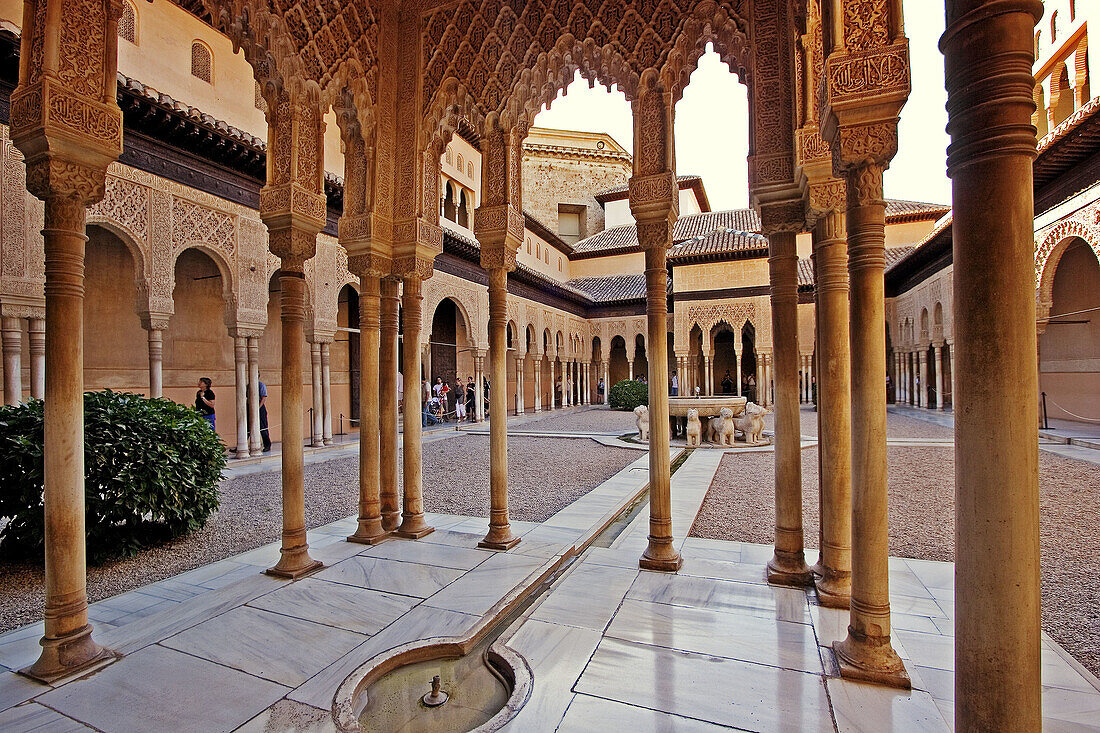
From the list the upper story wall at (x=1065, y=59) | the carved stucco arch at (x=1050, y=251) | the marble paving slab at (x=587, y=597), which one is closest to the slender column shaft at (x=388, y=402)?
the marble paving slab at (x=587, y=597)

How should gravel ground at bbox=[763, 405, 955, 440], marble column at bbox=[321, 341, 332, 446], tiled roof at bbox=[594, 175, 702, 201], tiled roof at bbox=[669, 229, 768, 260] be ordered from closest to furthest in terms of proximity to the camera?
marble column at bbox=[321, 341, 332, 446]
gravel ground at bbox=[763, 405, 955, 440]
tiled roof at bbox=[669, 229, 768, 260]
tiled roof at bbox=[594, 175, 702, 201]

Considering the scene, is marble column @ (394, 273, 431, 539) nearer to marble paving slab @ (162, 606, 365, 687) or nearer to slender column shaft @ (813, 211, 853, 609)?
marble paving slab @ (162, 606, 365, 687)

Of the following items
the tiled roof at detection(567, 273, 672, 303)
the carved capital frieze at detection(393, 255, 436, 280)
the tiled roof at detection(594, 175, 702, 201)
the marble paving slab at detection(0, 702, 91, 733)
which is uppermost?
the tiled roof at detection(594, 175, 702, 201)

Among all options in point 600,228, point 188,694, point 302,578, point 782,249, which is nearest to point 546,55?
point 782,249

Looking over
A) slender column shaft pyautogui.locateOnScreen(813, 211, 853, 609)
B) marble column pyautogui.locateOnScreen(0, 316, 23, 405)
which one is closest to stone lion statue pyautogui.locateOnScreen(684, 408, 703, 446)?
slender column shaft pyautogui.locateOnScreen(813, 211, 853, 609)

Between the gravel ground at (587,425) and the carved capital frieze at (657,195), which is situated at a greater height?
the carved capital frieze at (657,195)

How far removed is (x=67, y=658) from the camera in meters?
2.61

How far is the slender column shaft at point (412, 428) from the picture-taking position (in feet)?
16.0

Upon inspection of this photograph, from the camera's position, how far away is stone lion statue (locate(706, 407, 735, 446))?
1157 centimetres

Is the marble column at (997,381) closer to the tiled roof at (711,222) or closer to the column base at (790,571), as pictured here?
the column base at (790,571)

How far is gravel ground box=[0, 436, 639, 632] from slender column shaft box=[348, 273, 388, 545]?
47.1 inches

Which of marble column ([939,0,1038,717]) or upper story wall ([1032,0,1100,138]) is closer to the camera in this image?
marble column ([939,0,1038,717])

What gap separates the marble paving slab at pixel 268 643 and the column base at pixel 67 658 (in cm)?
28

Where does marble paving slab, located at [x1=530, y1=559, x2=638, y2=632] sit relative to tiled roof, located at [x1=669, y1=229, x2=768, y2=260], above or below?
below
